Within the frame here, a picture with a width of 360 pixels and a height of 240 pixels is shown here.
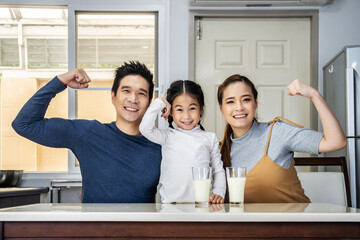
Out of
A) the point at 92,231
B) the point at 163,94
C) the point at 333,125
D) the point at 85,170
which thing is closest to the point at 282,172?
the point at 333,125

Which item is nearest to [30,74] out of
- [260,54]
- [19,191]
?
[19,191]

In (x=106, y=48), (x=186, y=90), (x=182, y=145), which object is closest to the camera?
(x=182, y=145)

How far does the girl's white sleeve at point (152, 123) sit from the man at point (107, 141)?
0.31ft

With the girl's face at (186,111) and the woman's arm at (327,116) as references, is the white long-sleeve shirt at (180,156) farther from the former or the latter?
the woman's arm at (327,116)

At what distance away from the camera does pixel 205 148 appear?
1.83 metres

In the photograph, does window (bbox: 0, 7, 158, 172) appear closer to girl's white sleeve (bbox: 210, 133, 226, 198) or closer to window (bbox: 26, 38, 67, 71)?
window (bbox: 26, 38, 67, 71)

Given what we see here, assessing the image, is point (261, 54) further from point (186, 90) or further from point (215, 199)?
point (215, 199)

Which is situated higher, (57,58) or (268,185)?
(57,58)

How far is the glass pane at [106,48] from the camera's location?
3.51 meters

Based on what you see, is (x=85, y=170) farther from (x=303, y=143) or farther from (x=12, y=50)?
(x=12, y=50)

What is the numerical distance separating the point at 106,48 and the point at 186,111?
185 cm

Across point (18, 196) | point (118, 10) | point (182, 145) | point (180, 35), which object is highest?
point (118, 10)

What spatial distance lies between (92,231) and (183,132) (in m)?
0.86

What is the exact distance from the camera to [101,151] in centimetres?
187
